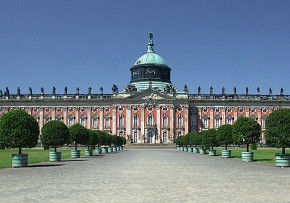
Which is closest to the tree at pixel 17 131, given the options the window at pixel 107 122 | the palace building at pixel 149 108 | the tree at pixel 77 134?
the tree at pixel 77 134

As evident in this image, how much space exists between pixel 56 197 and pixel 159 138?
88644 mm

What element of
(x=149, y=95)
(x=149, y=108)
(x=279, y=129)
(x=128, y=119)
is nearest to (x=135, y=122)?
(x=128, y=119)

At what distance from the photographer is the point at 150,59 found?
370 feet

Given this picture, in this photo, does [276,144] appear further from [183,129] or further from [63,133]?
[183,129]

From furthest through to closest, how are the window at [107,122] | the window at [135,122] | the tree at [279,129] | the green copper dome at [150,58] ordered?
the green copper dome at [150,58] → the window at [107,122] → the window at [135,122] → the tree at [279,129]

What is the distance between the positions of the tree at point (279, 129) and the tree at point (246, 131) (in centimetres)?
802

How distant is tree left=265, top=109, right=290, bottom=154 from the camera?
2896 centimetres

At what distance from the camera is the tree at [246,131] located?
38406mm

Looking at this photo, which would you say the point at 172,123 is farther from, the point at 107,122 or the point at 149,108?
the point at 107,122

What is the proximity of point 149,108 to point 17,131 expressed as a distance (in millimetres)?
75596

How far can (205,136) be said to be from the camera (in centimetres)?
5297

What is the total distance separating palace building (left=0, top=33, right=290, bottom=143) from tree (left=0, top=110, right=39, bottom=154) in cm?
7346

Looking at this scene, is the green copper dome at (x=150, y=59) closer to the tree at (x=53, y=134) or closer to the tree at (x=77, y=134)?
the tree at (x=77, y=134)

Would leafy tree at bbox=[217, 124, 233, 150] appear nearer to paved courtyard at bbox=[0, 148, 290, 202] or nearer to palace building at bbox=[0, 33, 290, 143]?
paved courtyard at bbox=[0, 148, 290, 202]
